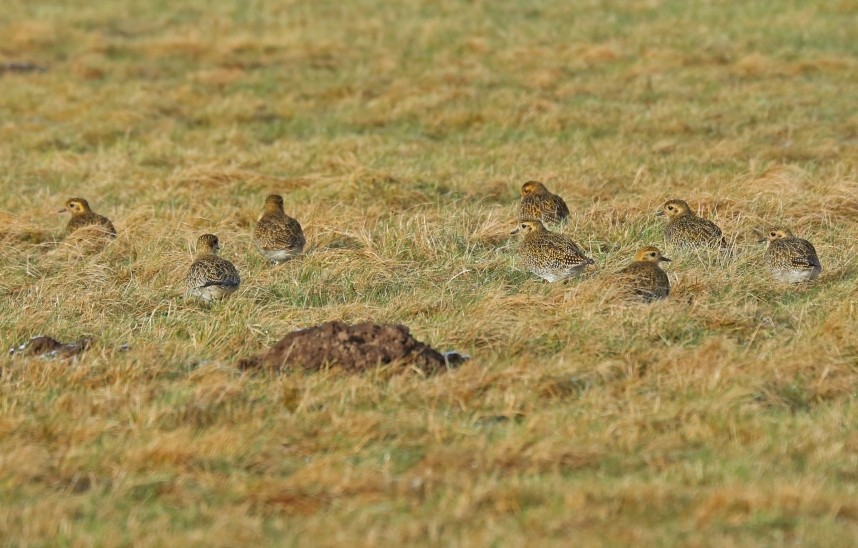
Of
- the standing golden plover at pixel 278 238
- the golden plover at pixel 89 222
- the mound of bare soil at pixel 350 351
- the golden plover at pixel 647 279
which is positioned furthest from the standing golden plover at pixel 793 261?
the golden plover at pixel 89 222

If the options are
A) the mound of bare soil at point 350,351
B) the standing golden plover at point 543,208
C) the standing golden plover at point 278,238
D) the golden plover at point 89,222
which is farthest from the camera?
the standing golden plover at point 543,208

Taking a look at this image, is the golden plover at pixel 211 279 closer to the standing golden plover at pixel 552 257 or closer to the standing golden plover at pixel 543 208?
the standing golden plover at pixel 552 257

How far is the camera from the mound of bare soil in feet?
23.6

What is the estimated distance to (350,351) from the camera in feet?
23.8

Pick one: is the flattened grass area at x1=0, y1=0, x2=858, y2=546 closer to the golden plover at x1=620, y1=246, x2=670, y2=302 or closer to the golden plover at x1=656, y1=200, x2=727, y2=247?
the golden plover at x1=620, y1=246, x2=670, y2=302

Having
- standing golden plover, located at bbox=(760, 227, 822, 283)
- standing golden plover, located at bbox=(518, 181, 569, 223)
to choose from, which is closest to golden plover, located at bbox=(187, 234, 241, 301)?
standing golden plover, located at bbox=(518, 181, 569, 223)

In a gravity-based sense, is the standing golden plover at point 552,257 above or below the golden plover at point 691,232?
above

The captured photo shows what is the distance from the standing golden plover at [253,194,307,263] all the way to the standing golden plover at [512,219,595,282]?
1.76m

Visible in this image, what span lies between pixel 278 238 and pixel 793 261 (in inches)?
146

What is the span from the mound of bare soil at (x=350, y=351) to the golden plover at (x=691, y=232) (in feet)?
10.8

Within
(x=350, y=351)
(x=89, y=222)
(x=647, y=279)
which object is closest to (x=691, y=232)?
(x=647, y=279)

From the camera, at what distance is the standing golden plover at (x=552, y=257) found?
9109mm

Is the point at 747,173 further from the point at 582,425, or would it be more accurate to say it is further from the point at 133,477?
the point at 133,477

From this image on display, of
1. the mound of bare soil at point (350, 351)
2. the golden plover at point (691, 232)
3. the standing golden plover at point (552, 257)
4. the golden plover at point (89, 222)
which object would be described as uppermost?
the mound of bare soil at point (350, 351)
